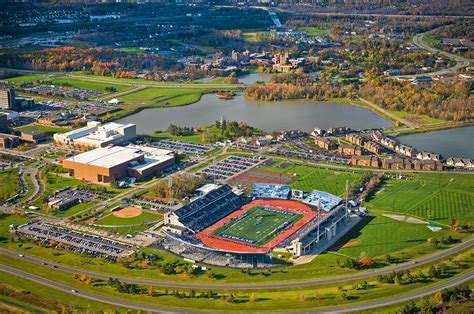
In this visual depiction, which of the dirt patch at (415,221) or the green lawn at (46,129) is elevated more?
the green lawn at (46,129)

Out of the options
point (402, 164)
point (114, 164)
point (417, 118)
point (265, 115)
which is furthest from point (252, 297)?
point (417, 118)

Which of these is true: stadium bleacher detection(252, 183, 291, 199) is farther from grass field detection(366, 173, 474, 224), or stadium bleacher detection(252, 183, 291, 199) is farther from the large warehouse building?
the large warehouse building

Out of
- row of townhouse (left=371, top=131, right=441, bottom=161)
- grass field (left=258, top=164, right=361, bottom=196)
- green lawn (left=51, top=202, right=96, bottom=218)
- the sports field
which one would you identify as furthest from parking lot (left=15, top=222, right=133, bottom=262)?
row of townhouse (left=371, top=131, right=441, bottom=161)

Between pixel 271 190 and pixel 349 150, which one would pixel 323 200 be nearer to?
pixel 271 190

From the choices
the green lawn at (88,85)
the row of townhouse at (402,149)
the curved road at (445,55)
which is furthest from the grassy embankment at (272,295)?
the curved road at (445,55)

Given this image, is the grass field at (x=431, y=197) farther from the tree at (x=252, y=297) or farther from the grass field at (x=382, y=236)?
the tree at (x=252, y=297)

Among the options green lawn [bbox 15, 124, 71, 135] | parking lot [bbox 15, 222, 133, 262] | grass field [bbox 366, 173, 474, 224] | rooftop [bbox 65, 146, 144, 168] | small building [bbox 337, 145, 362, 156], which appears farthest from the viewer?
green lawn [bbox 15, 124, 71, 135]

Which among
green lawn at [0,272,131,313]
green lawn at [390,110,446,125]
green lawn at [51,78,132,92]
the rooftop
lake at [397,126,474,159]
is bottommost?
green lawn at [0,272,131,313]
